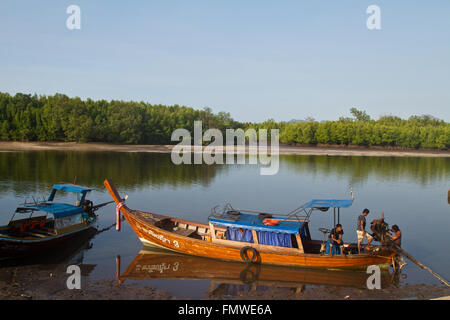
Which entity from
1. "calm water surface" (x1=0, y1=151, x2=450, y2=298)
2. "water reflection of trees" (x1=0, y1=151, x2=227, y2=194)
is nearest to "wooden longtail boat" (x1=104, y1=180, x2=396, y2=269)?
"calm water surface" (x1=0, y1=151, x2=450, y2=298)

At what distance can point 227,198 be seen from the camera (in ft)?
107

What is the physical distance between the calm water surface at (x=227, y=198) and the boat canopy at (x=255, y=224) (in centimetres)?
191

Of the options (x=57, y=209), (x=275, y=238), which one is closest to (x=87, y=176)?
(x=57, y=209)

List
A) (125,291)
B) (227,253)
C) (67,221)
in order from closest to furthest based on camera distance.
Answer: (125,291) → (227,253) → (67,221)

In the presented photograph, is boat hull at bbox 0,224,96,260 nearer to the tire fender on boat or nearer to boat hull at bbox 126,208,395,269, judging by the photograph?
boat hull at bbox 126,208,395,269

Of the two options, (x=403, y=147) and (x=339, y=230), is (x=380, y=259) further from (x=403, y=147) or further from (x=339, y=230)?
(x=403, y=147)

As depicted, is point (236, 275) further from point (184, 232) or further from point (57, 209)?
point (57, 209)

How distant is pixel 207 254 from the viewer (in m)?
17.4

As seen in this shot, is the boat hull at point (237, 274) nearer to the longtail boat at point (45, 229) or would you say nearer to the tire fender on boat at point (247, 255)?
the tire fender on boat at point (247, 255)

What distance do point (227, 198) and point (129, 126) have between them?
229ft
